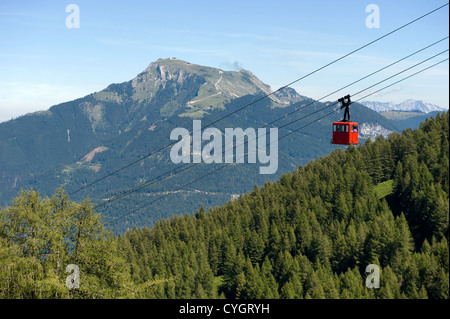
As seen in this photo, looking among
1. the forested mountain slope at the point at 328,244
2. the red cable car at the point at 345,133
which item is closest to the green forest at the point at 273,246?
the forested mountain slope at the point at 328,244

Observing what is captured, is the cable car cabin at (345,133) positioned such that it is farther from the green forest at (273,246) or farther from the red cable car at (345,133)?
the green forest at (273,246)

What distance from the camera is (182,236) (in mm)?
193750

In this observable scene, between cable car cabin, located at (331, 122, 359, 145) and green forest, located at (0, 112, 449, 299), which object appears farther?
cable car cabin, located at (331, 122, 359, 145)

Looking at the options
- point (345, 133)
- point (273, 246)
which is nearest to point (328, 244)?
point (273, 246)

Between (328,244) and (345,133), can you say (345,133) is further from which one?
(328,244)

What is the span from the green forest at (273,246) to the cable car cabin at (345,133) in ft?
87.3

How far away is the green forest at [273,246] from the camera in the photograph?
5084cm

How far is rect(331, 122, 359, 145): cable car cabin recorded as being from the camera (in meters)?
62.9

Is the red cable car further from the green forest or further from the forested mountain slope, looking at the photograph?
the forested mountain slope

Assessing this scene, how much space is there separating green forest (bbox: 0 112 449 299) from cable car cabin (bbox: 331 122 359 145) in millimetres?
26594

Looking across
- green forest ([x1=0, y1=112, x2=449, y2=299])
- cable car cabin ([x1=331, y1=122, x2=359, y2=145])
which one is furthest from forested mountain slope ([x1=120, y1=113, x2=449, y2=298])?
cable car cabin ([x1=331, y1=122, x2=359, y2=145])
